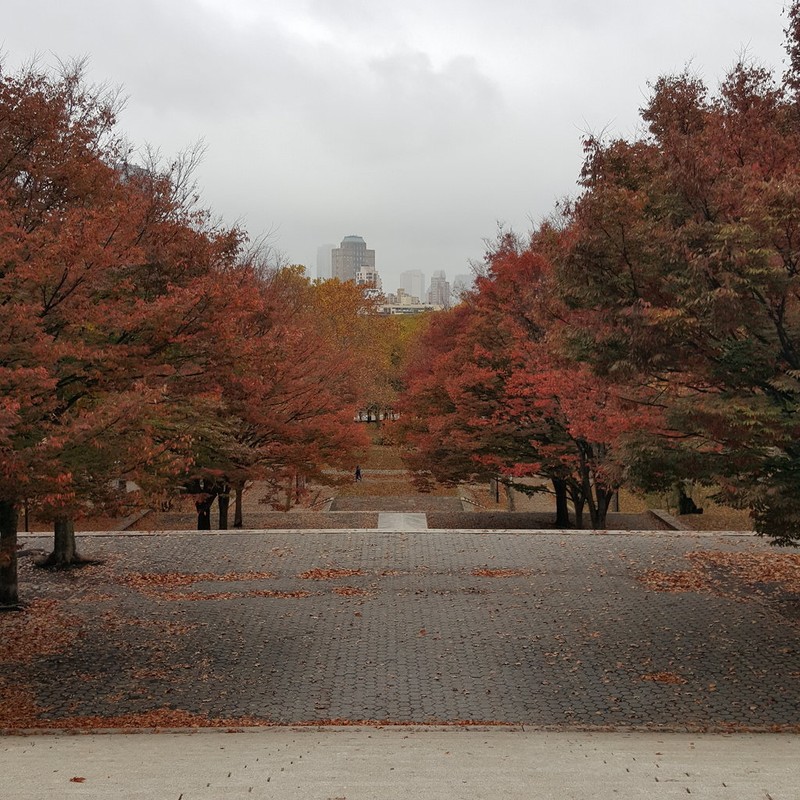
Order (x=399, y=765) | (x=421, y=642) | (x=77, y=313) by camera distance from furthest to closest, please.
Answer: (x=421, y=642)
(x=77, y=313)
(x=399, y=765)

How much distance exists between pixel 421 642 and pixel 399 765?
394 centimetres

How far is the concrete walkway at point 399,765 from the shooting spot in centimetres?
586

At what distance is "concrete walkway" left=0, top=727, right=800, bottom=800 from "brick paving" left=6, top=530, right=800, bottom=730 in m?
0.61

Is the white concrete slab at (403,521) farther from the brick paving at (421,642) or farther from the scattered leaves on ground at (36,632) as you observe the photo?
the scattered leaves on ground at (36,632)

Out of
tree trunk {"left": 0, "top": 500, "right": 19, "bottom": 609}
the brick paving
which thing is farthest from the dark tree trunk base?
tree trunk {"left": 0, "top": 500, "right": 19, "bottom": 609}

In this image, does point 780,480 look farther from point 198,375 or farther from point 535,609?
point 198,375

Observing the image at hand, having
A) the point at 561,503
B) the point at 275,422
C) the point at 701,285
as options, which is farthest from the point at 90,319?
the point at 561,503

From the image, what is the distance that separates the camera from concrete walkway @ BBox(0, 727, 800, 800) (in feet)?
19.2

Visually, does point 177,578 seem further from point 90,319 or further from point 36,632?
point 90,319

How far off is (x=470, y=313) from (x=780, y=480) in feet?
54.5

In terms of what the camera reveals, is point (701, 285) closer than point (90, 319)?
Yes

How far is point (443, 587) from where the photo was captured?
13.2 m

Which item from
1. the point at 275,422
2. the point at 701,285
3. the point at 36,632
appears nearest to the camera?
the point at 701,285

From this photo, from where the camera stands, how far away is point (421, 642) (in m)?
10.5
